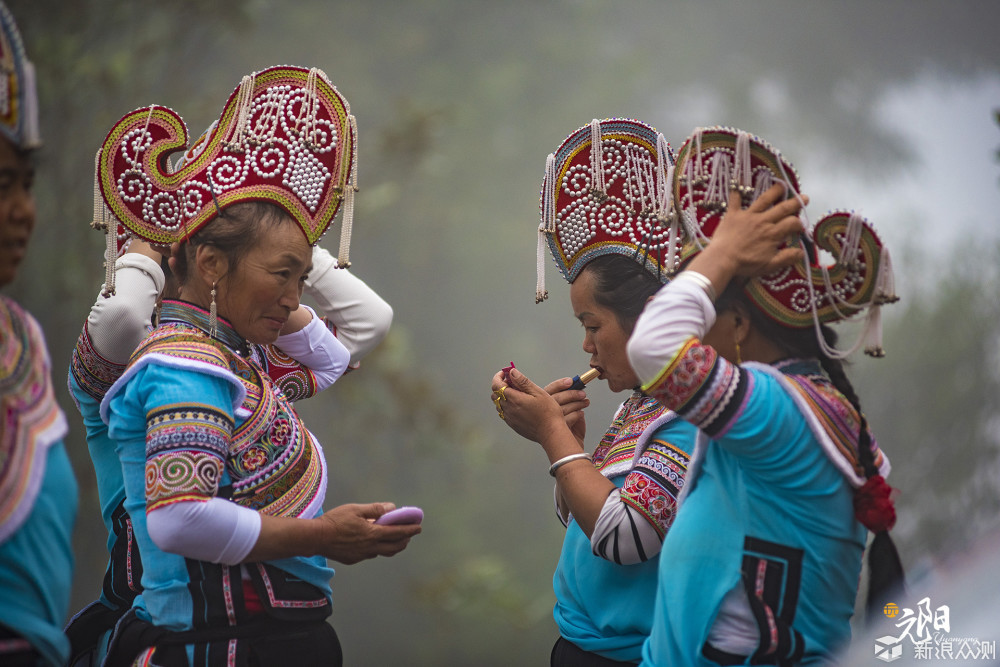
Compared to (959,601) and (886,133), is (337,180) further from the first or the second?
(886,133)

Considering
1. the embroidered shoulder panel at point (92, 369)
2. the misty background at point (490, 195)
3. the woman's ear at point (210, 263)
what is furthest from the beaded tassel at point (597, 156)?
the misty background at point (490, 195)

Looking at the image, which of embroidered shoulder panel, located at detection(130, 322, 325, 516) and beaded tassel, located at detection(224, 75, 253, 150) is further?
beaded tassel, located at detection(224, 75, 253, 150)

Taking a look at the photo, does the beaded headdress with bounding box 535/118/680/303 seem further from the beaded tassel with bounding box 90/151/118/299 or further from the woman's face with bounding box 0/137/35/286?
the woman's face with bounding box 0/137/35/286

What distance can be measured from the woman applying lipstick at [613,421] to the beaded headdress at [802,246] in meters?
0.27

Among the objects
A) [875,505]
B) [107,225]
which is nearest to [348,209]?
[107,225]

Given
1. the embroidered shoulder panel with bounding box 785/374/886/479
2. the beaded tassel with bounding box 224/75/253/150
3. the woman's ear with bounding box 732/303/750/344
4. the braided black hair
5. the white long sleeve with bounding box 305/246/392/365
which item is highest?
the beaded tassel with bounding box 224/75/253/150

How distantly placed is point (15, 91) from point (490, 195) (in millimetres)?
3894

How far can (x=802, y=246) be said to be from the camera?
5.13ft

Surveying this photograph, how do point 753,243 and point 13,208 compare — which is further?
point 753,243

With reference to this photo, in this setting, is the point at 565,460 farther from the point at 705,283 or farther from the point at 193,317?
the point at 193,317

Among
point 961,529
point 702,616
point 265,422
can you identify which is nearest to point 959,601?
point 702,616

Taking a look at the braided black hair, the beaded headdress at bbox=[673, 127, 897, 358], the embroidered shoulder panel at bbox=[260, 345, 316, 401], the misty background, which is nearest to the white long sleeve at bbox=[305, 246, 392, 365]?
the embroidered shoulder panel at bbox=[260, 345, 316, 401]

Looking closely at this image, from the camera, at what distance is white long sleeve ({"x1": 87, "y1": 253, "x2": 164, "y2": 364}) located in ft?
6.68

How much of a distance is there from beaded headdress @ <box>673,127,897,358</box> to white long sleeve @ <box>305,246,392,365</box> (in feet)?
3.90
